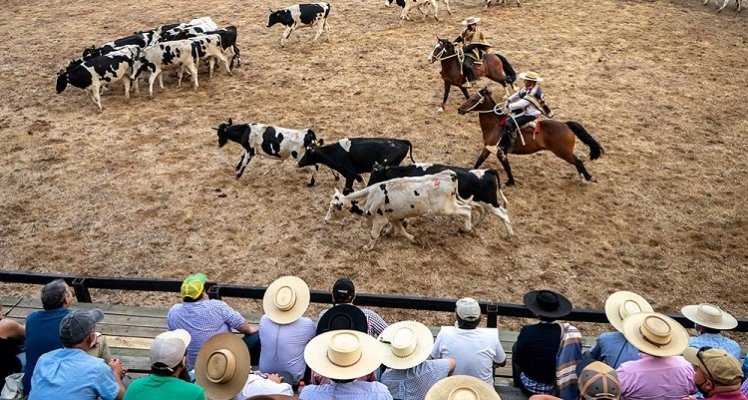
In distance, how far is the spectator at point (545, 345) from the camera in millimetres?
4590

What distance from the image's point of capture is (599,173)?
33.9 ft

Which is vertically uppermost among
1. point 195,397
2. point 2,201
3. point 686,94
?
point 195,397

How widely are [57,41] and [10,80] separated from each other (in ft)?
9.44

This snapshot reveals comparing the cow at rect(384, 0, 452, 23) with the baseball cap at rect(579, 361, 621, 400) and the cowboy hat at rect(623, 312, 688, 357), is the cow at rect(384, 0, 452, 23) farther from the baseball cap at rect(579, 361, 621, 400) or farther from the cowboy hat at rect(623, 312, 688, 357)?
the baseball cap at rect(579, 361, 621, 400)

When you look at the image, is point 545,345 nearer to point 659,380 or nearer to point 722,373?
point 659,380

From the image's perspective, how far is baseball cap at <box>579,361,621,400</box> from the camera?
341 cm

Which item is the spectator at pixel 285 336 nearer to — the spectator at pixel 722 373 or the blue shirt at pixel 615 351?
the blue shirt at pixel 615 351

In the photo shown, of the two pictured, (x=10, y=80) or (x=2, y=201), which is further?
(x=10, y=80)

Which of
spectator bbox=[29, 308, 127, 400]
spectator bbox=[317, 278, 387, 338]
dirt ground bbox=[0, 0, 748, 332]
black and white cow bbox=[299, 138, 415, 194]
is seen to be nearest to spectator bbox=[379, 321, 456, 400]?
spectator bbox=[317, 278, 387, 338]

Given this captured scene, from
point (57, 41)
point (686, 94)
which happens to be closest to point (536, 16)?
point (686, 94)

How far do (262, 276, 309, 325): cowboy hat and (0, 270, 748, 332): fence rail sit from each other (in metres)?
0.81

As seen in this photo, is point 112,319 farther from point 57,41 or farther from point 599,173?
point 57,41

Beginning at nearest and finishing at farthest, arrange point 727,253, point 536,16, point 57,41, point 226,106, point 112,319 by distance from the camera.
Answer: point 112,319, point 727,253, point 226,106, point 57,41, point 536,16

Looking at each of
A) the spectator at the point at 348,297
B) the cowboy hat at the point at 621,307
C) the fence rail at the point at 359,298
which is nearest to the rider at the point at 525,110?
the fence rail at the point at 359,298
